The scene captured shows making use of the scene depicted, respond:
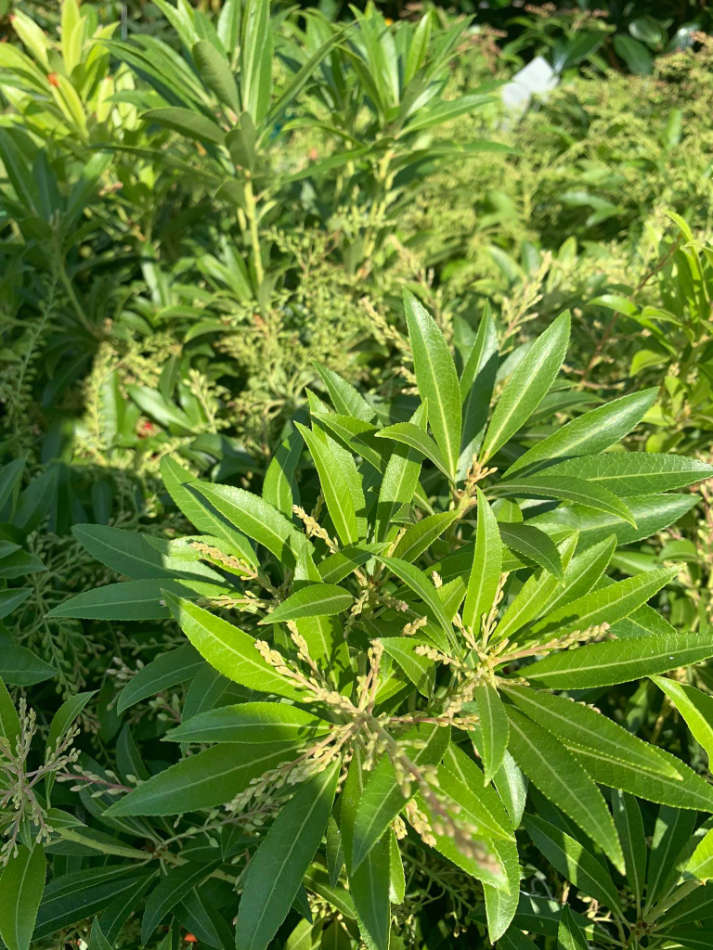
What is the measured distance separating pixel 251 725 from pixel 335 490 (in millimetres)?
342

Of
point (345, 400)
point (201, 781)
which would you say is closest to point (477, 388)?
point (345, 400)

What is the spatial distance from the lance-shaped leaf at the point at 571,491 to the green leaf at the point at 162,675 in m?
0.55

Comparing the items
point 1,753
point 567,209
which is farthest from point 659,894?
point 567,209

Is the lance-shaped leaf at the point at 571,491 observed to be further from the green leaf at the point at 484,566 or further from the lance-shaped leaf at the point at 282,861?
the lance-shaped leaf at the point at 282,861

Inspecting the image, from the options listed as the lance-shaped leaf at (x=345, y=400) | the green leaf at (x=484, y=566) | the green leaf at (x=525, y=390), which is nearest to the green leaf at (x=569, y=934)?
the green leaf at (x=484, y=566)

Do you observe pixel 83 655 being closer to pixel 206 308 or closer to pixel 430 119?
pixel 206 308

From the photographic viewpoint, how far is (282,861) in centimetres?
88

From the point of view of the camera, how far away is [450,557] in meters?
1.11

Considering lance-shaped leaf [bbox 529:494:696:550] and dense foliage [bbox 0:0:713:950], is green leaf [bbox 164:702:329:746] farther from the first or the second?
lance-shaped leaf [bbox 529:494:696:550]

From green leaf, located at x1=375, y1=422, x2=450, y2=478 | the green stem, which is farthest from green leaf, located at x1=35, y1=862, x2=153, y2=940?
the green stem

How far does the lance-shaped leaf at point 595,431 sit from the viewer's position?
3.78 feet

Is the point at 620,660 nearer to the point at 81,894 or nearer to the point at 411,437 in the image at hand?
the point at 411,437

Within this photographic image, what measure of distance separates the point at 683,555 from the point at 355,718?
0.92 m

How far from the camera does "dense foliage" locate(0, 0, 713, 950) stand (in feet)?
2.94
